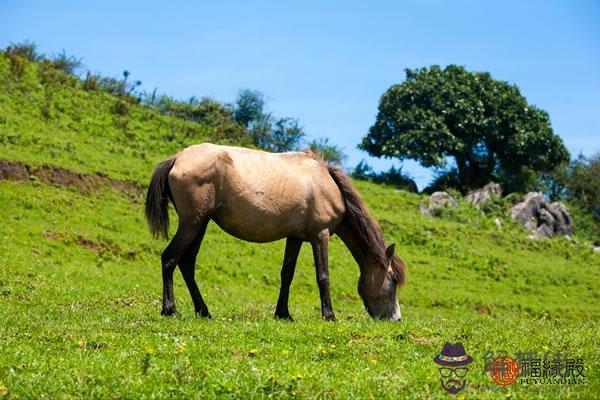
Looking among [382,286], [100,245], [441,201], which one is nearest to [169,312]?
[382,286]

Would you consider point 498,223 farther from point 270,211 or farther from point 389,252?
point 270,211

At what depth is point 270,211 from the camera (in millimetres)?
12297

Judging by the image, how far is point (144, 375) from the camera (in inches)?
286

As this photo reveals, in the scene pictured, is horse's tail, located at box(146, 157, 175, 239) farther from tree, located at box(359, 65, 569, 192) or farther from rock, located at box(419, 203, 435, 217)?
tree, located at box(359, 65, 569, 192)

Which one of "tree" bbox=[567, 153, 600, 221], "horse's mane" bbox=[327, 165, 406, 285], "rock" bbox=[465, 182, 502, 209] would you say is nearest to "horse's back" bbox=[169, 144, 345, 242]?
"horse's mane" bbox=[327, 165, 406, 285]

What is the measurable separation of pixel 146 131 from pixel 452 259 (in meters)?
17.1

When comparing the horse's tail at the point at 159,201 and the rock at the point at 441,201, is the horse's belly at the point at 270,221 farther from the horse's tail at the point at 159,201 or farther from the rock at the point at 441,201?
the rock at the point at 441,201

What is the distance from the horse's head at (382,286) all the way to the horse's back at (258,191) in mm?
1146

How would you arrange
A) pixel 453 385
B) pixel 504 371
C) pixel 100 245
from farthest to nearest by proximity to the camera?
pixel 100 245, pixel 504 371, pixel 453 385

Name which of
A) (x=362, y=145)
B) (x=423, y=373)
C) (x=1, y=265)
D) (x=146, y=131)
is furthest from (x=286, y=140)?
(x=423, y=373)

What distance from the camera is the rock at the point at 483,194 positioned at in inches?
1907

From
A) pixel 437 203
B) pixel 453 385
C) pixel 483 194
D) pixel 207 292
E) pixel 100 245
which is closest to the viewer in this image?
pixel 453 385

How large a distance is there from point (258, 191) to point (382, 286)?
116 inches

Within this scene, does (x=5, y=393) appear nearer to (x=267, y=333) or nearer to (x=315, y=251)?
(x=267, y=333)
